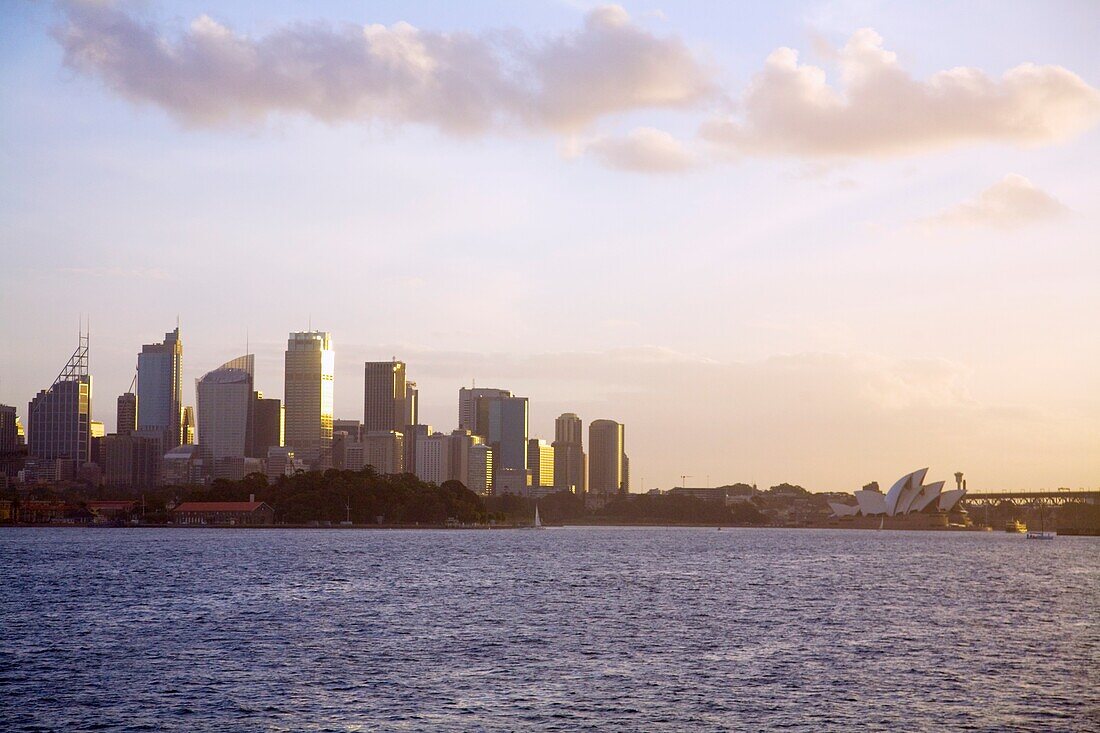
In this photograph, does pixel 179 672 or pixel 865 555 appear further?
pixel 865 555

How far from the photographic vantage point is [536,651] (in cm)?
5703

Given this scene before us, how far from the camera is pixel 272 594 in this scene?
85.9 m

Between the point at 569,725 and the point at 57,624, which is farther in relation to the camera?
the point at 57,624

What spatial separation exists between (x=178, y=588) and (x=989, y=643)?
55506 millimetres

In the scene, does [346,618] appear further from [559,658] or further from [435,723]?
[435,723]

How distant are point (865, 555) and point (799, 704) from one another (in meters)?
128

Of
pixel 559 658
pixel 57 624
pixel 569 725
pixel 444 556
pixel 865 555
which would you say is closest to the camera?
pixel 569 725

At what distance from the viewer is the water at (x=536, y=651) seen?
4250 centimetres

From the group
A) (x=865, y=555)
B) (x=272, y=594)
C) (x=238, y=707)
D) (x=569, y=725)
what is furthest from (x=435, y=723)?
(x=865, y=555)

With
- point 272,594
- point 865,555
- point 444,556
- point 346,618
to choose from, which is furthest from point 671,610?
point 865,555

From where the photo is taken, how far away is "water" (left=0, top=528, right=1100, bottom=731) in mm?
42500

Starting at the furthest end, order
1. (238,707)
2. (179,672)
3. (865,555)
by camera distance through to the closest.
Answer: (865,555)
(179,672)
(238,707)

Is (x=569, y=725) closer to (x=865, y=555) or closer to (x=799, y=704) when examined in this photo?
(x=799, y=704)

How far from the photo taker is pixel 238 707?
43.4 meters
